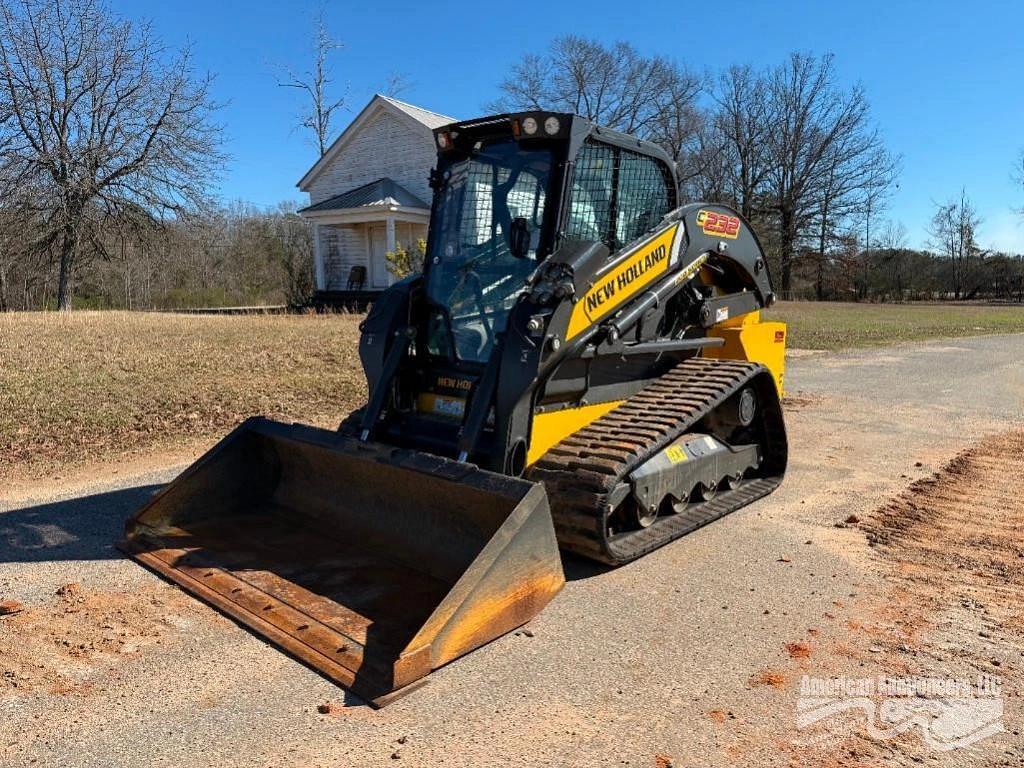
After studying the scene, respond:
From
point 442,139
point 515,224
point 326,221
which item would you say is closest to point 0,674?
point 515,224

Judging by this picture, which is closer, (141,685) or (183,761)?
(183,761)

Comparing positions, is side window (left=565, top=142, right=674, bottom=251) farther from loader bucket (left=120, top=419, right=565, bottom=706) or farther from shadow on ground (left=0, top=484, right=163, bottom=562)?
shadow on ground (left=0, top=484, right=163, bottom=562)

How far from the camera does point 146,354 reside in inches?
427

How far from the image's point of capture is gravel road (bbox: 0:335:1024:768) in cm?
289

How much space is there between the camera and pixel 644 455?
4.62 meters

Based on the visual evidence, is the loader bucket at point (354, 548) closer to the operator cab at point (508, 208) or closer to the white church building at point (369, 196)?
the operator cab at point (508, 208)

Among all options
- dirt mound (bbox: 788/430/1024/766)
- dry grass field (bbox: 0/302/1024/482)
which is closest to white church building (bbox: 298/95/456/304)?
dry grass field (bbox: 0/302/1024/482)

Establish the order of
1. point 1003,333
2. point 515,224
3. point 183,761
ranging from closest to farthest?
point 183,761 → point 515,224 → point 1003,333

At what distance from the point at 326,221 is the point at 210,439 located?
1702cm

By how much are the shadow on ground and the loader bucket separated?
15.1 inches

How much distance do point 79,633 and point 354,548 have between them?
1.42 m

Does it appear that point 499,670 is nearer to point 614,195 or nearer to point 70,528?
point 614,195

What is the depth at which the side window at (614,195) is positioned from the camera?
16.7 ft

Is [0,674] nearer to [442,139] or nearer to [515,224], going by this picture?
[515,224]
